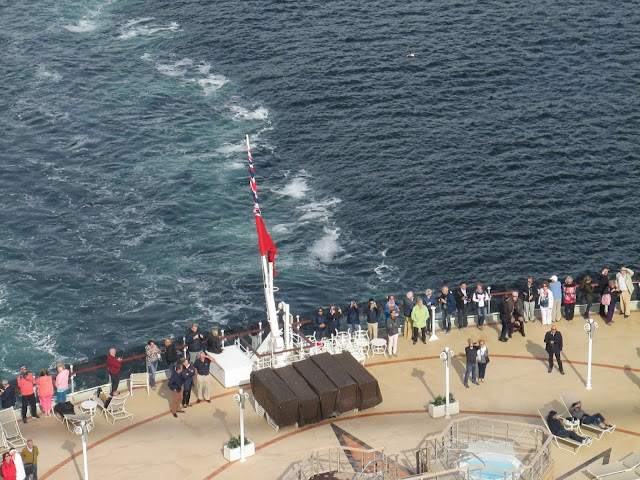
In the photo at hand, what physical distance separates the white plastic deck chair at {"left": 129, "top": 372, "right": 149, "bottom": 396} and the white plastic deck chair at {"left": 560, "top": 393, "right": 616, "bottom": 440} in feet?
52.5

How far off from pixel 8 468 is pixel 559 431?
1924 cm

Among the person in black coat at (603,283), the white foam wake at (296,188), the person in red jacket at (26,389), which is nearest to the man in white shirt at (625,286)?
the person in black coat at (603,283)

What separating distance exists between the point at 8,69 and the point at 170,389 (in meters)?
59.5

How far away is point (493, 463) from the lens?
131 ft

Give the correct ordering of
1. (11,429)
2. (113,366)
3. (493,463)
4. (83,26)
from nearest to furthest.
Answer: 1. (493,463)
2. (11,429)
3. (113,366)
4. (83,26)

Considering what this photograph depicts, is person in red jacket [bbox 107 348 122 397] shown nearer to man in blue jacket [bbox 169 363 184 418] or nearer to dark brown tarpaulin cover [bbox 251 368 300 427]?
man in blue jacket [bbox 169 363 184 418]

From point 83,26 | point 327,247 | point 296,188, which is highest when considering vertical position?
point 83,26

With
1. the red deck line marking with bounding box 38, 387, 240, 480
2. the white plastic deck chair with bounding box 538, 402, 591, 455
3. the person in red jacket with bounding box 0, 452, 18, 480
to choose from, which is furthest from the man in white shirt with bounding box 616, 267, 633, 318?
the person in red jacket with bounding box 0, 452, 18, 480

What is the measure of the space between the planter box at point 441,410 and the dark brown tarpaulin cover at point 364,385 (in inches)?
80.8

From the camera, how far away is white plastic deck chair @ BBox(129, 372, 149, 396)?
153 feet

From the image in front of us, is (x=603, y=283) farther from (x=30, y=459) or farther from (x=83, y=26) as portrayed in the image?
(x=83, y=26)

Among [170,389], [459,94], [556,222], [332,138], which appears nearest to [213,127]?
[332,138]

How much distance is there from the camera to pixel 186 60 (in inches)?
3935

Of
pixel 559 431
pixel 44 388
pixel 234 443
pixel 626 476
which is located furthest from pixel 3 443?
pixel 626 476
